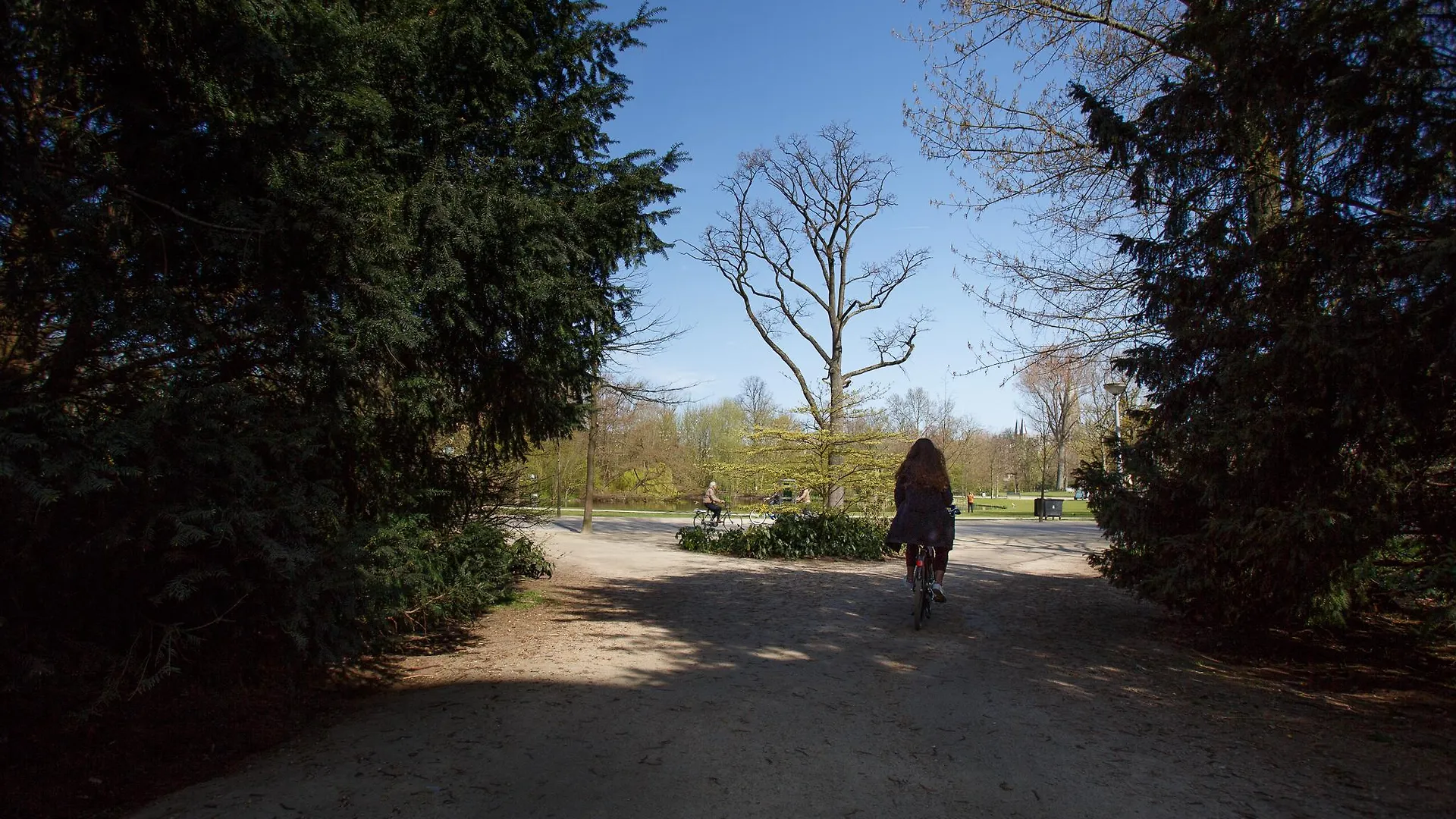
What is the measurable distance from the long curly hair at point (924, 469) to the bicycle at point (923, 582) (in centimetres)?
68

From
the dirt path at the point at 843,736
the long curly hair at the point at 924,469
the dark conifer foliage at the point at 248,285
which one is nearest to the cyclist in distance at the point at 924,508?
the long curly hair at the point at 924,469

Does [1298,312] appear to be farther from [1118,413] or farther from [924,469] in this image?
[1118,413]

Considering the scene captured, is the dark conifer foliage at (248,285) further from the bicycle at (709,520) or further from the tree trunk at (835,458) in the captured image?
the bicycle at (709,520)

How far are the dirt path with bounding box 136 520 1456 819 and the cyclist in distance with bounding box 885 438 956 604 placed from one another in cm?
81

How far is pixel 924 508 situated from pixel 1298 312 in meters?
3.78

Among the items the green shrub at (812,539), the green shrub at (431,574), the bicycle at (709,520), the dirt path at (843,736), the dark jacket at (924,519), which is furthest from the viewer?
the bicycle at (709,520)

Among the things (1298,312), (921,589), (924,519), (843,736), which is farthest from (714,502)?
(1298,312)

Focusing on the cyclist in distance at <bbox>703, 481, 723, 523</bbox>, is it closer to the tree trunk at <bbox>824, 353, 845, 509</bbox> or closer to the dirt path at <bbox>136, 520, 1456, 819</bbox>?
the tree trunk at <bbox>824, 353, 845, 509</bbox>

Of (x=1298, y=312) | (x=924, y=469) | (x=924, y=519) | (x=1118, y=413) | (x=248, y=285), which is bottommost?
(x=924, y=519)

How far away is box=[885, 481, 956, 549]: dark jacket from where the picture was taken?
790cm

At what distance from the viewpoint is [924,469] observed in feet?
27.0

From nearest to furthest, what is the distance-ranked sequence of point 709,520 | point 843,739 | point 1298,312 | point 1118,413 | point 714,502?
point 843,739
point 1298,312
point 1118,413
point 714,502
point 709,520

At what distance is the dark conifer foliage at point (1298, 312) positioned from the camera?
4.55 meters

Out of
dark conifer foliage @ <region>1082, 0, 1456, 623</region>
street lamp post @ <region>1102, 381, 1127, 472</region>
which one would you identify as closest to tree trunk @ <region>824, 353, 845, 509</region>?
street lamp post @ <region>1102, 381, 1127, 472</region>
